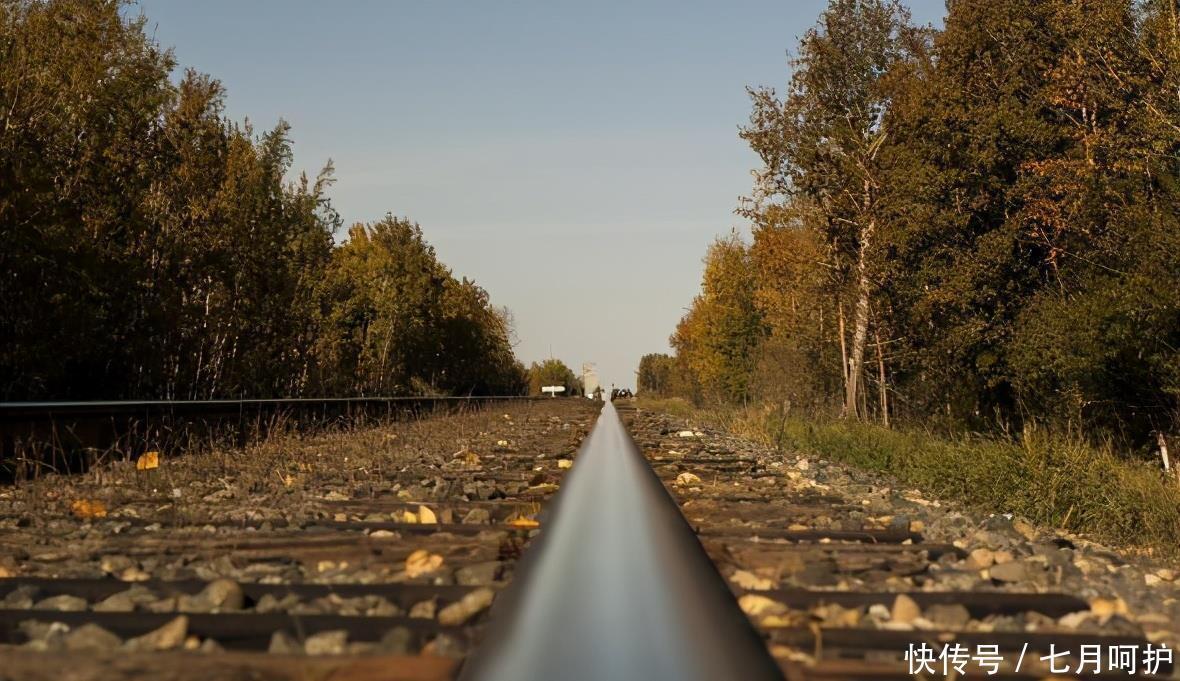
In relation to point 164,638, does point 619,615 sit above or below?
below

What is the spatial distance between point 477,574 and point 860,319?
25.2 metres

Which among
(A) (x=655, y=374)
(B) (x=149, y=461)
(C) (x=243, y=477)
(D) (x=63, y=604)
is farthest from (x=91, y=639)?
(A) (x=655, y=374)

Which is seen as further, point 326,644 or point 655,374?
point 655,374

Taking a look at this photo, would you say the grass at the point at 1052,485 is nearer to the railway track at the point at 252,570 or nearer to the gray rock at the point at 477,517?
the railway track at the point at 252,570

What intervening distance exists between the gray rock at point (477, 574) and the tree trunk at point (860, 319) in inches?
896

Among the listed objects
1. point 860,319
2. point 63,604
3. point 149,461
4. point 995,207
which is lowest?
point 63,604

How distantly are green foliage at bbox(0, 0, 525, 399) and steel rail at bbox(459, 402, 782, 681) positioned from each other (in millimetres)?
9551

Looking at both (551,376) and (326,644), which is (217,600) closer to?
(326,644)

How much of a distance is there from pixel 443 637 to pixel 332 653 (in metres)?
0.36

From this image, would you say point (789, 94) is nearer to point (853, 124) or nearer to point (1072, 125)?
point (853, 124)

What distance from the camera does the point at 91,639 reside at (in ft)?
11.2

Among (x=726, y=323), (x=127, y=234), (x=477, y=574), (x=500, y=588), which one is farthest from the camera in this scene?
(x=726, y=323)

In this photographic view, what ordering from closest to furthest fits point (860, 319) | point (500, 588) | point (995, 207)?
1. point (500, 588)
2. point (995, 207)
3. point (860, 319)

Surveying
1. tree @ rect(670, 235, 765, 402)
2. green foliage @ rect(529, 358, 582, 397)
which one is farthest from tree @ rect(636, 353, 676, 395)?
tree @ rect(670, 235, 765, 402)
